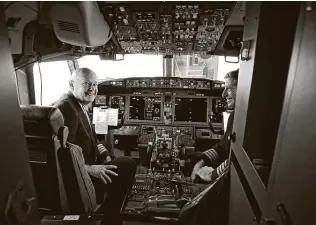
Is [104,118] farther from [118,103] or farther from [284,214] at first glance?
[284,214]

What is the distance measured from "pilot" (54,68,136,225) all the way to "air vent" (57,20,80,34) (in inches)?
30.4

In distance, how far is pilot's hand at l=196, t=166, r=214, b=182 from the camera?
9.39 feet

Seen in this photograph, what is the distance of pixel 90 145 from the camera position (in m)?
2.70

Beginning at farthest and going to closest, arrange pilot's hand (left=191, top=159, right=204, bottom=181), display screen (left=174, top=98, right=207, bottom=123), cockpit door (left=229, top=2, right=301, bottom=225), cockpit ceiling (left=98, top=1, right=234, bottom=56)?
1. display screen (left=174, top=98, right=207, bottom=123)
2. pilot's hand (left=191, top=159, right=204, bottom=181)
3. cockpit ceiling (left=98, top=1, right=234, bottom=56)
4. cockpit door (left=229, top=2, right=301, bottom=225)

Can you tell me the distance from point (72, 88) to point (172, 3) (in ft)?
4.52

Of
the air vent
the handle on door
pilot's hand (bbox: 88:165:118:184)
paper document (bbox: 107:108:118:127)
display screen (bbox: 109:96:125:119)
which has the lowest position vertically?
pilot's hand (bbox: 88:165:118:184)

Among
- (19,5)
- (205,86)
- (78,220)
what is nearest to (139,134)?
(205,86)

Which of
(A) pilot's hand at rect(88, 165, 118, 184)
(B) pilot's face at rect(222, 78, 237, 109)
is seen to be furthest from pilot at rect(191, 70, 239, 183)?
(A) pilot's hand at rect(88, 165, 118, 184)

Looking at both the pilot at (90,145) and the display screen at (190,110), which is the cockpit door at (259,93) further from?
the display screen at (190,110)

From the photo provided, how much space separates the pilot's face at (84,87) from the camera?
Result: 2.74 meters

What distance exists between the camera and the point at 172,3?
1.96 m

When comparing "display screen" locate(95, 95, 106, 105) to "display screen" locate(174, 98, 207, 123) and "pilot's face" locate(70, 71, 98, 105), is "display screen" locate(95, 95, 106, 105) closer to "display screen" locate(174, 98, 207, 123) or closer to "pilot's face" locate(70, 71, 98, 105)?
"display screen" locate(174, 98, 207, 123)

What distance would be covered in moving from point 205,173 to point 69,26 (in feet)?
6.21

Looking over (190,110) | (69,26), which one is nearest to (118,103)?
(190,110)
